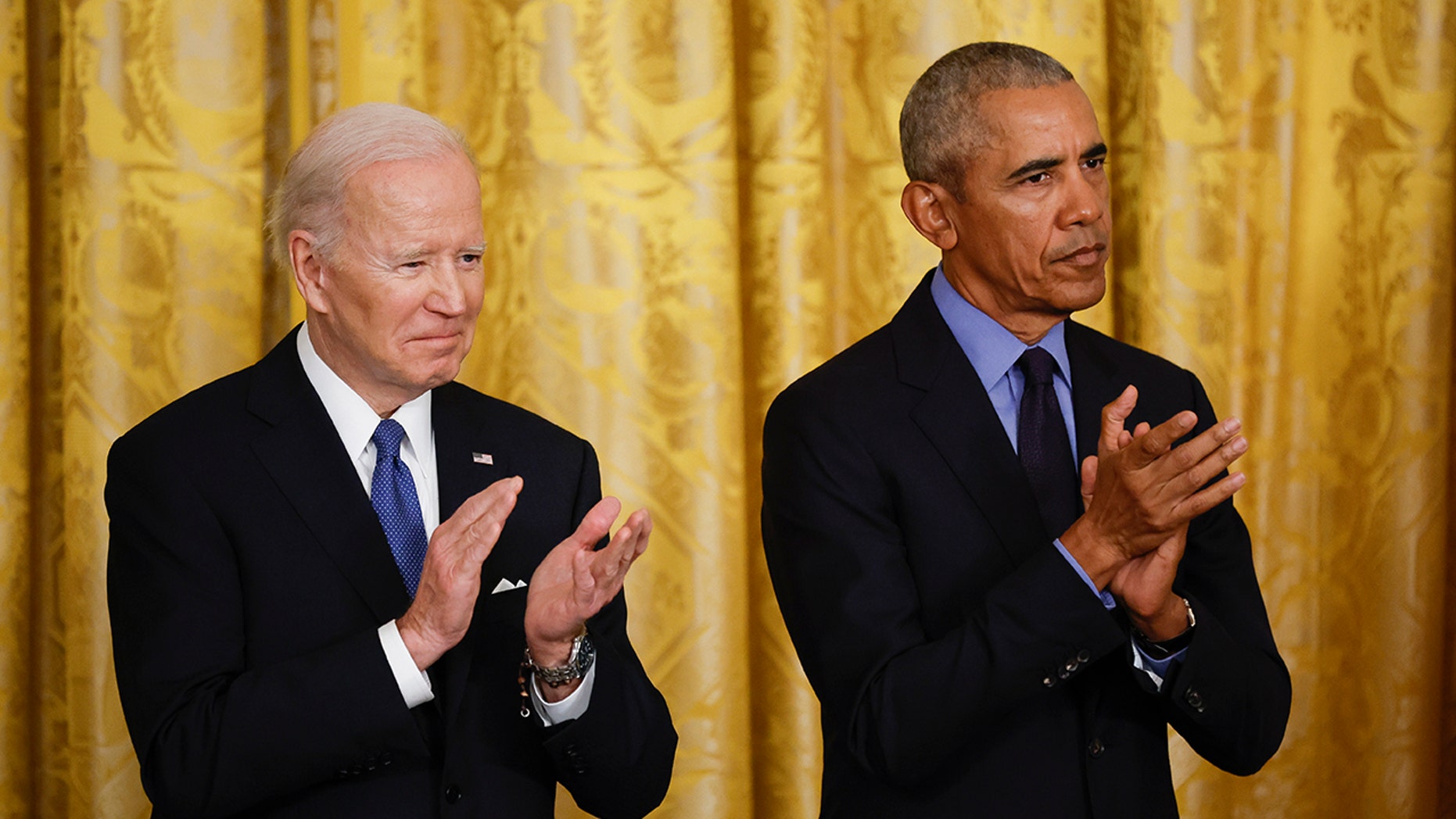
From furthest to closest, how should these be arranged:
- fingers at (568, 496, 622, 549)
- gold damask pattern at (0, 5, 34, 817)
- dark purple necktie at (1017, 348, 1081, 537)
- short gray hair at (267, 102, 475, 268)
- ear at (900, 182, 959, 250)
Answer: gold damask pattern at (0, 5, 34, 817), ear at (900, 182, 959, 250), dark purple necktie at (1017, 348, 1081, 537), short gray hair at (267, 102, 475, 268), fingers at (568, 496, 622, 549)

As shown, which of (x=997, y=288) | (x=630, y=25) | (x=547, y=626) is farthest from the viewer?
(x=630, y=25)

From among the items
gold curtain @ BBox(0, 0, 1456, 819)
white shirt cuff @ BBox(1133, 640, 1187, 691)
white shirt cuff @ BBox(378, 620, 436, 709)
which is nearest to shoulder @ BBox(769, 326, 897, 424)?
white shirt cuff @ BBox(1133, 640, 1187, 691)

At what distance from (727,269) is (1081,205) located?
44.3 inches

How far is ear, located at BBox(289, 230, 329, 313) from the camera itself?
167 centimetres

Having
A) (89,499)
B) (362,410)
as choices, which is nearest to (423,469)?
(362,410)

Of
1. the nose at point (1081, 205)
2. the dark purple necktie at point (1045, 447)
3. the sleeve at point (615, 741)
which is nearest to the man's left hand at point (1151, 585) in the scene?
the dark purple necktie at point (1045, 447)

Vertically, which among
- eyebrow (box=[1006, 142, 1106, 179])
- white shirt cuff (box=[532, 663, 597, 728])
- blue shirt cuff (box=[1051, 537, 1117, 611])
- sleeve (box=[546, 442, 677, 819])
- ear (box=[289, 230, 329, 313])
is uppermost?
eyebrow (box=[1006, 142, 1106, 179])

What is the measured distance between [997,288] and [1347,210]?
1.53m

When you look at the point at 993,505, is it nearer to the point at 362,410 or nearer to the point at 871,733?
the point at 871,733

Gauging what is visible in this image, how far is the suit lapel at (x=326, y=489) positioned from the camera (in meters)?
1.61

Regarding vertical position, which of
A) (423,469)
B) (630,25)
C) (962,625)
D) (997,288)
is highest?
(630,25)

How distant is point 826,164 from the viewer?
293 cm

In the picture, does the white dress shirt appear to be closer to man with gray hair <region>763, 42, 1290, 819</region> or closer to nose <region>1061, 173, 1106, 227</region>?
man with gray hair <region>763, 42, 1290, 819</region>

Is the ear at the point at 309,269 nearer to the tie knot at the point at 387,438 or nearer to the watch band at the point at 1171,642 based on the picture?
the tie knot at the point at 387,438
